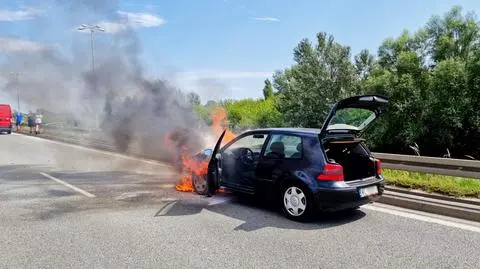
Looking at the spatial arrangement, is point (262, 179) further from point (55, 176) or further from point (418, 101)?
point (418, 101)

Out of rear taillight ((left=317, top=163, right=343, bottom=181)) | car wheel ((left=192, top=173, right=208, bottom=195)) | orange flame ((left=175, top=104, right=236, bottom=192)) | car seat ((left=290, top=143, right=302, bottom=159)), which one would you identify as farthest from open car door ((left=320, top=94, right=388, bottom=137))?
car wheel ((left=192, top=173, right=208, bottom=195))

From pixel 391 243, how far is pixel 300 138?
1898 mm

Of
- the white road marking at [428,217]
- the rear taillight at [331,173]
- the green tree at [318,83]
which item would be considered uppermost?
the green tree at [318,83]

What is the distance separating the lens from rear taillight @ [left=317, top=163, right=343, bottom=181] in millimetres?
5473

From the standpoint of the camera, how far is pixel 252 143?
6.73 meters

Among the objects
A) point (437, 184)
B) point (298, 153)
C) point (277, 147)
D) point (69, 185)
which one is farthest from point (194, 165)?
point (437, 184)

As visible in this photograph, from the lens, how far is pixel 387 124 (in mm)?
21266

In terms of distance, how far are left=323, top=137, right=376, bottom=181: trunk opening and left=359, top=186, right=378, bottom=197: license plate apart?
0.76ft

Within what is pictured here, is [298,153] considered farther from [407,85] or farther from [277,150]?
[407,85]

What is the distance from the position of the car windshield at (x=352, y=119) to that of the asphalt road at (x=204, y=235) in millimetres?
1306

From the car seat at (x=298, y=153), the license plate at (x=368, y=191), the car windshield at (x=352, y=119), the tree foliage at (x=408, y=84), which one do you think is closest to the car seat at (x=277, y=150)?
the car seat at (x=298, y=153)

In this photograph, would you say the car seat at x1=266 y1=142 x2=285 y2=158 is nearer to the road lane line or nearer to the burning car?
the burning car

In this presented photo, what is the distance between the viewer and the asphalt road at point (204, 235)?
13.8 ft

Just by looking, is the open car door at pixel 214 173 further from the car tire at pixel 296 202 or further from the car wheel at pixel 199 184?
the car tire at pixel 296 202
